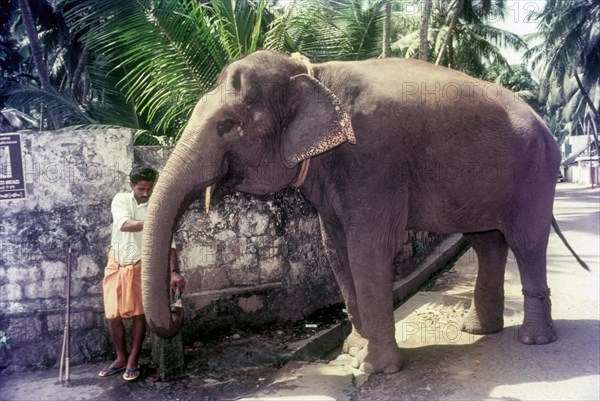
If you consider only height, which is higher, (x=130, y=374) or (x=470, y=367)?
(x=470, y=367)

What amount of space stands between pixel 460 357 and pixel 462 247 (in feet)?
22.7

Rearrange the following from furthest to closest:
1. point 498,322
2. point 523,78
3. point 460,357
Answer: point 523,78 < point 498,322 < point 460,357

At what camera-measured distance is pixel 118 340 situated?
424 centimetres

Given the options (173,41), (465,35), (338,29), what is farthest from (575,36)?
(173,41)

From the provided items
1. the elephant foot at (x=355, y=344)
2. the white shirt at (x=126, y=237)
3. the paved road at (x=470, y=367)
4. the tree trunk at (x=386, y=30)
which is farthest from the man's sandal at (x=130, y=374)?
the tree trunk at (x=386, y=30)

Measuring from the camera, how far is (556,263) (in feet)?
24.4

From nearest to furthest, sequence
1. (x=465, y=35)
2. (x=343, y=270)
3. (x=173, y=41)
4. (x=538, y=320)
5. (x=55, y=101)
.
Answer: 1. (x=538, y=320)
2. (x=343, y=270)
3. (x=173, y=41)
4. (x=55, y=101)
5. (x=465, y=35)

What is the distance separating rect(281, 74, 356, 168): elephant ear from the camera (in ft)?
10.2

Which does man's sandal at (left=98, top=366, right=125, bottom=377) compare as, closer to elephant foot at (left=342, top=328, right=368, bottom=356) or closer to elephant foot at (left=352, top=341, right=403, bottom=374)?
elephant foot at (left=342, top=328, right=368, bottom=356)

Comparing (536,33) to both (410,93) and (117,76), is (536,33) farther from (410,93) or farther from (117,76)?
(410,93)

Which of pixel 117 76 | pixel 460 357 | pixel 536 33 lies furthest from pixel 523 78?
pixel 460 357

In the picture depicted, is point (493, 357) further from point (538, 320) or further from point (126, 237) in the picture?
point (126, 237)

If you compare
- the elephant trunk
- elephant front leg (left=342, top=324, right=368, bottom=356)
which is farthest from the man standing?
elephant front leg (left=342, top=324, right=368, bottom=356)

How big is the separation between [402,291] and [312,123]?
388cm
